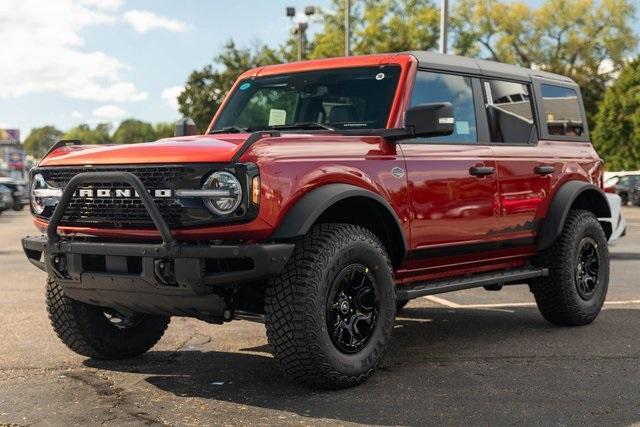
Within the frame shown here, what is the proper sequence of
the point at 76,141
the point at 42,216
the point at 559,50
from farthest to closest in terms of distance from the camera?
the point at 559,50 → the point at 76,141 → the point at 42,216

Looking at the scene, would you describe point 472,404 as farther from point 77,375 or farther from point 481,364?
point 77,375

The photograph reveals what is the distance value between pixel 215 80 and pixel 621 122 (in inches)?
1054

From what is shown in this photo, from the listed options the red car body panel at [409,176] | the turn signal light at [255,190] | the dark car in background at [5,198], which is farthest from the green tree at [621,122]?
the turn signal light at [255,190]

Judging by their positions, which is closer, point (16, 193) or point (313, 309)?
point (313, 309)

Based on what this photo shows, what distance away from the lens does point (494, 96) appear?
6.66m

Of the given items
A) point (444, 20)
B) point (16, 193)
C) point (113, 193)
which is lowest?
point (16, 193)

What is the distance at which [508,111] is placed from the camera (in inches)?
266

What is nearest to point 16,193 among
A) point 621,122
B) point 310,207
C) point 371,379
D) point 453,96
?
point 453,96

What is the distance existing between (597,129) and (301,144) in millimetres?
58223

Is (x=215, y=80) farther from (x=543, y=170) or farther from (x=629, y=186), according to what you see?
(x=543, y=170)

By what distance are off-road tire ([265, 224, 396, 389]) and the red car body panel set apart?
0.27 m

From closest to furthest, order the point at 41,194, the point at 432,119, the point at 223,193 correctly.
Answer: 1. the point at 223,193
2. the point at 432,119
3. the point at 41,194

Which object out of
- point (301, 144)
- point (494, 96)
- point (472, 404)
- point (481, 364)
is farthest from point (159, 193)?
point (494, 96)

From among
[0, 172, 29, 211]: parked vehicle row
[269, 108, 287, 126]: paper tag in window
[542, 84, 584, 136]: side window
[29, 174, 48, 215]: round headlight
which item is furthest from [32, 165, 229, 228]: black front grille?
[0, 172, 29, 211]: parked vehicle row
